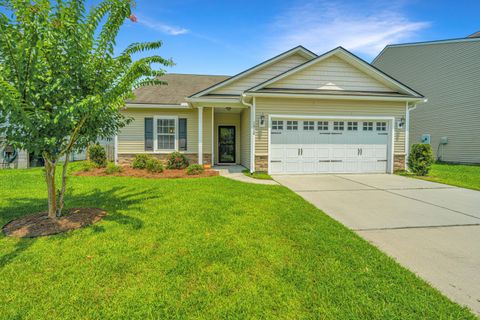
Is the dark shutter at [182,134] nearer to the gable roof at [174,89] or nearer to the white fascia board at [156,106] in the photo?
the white fascia board at [156,106]

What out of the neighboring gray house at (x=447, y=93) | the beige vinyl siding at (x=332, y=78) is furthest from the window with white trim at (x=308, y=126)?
the neighboring gray house at (x=447, y=93)

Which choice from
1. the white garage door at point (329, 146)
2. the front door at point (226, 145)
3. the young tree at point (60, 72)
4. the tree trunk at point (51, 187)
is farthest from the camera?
the front door at point (226, 145)

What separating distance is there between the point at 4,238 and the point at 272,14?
10.9m

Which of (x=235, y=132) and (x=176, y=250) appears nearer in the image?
(x=176, y=250)

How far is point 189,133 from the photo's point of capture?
11.7 meters

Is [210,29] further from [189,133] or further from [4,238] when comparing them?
[4,238]

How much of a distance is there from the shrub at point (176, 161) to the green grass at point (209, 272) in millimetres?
6037

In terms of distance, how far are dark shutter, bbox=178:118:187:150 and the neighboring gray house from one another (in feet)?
52.8

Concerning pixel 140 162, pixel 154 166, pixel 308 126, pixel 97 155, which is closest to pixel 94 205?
pixel 154 166

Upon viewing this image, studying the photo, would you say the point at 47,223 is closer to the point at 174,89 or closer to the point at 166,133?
the point at 166,133

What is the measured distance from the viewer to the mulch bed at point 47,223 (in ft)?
11.9

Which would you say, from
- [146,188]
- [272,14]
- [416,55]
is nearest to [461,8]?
[416,55]

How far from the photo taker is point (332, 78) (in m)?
9.77

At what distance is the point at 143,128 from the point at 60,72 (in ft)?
26.2
